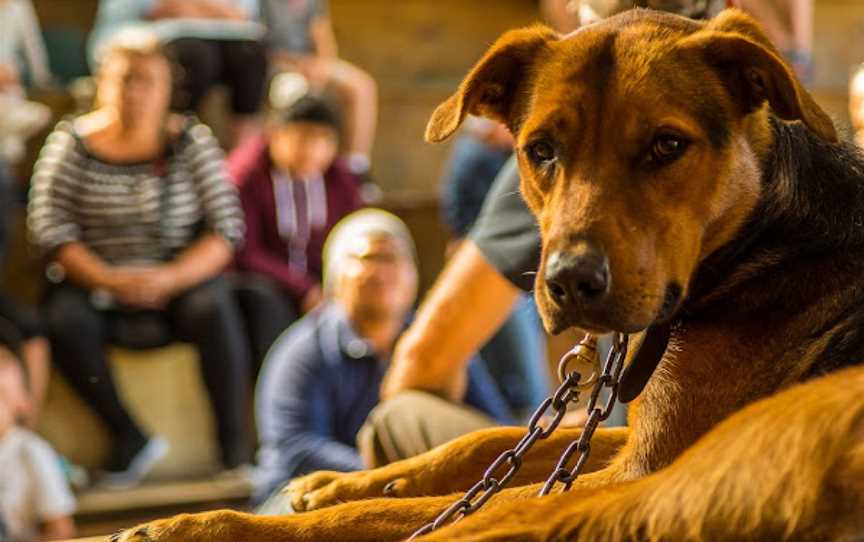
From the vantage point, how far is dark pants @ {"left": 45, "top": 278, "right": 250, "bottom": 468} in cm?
544

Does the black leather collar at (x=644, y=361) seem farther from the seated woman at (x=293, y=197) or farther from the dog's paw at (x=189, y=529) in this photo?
the seated woman at (x=293, y=197)

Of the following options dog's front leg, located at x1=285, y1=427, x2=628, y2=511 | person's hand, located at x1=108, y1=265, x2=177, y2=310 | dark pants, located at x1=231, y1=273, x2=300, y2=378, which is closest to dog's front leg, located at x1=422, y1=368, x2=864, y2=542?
dog's front leg, located at x1=285, y1=427, x2=628, y2=511

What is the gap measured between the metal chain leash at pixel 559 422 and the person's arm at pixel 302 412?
227cm

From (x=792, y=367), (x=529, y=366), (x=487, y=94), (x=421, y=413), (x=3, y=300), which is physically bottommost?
(x=529, y=366)

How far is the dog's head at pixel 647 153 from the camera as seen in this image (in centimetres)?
215

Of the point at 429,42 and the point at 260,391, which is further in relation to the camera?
the point at 429,42

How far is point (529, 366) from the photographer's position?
580cm

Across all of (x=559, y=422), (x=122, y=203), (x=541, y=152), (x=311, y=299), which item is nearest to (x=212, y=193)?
(x=122, y=203)

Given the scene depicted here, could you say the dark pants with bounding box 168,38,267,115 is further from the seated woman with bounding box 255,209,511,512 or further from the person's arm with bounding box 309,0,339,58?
the seated woman with bounding box 255,209,511,512

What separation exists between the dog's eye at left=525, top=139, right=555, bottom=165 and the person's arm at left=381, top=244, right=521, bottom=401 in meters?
1.00

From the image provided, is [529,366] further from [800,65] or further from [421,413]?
[421,413]

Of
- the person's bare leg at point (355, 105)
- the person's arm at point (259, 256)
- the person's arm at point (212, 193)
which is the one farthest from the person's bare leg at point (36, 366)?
the person's bare leg at point (355, 105)

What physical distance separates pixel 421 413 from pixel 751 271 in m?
1.09

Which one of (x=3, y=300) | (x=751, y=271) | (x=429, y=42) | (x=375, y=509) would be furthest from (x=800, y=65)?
(x=429, y=42)
